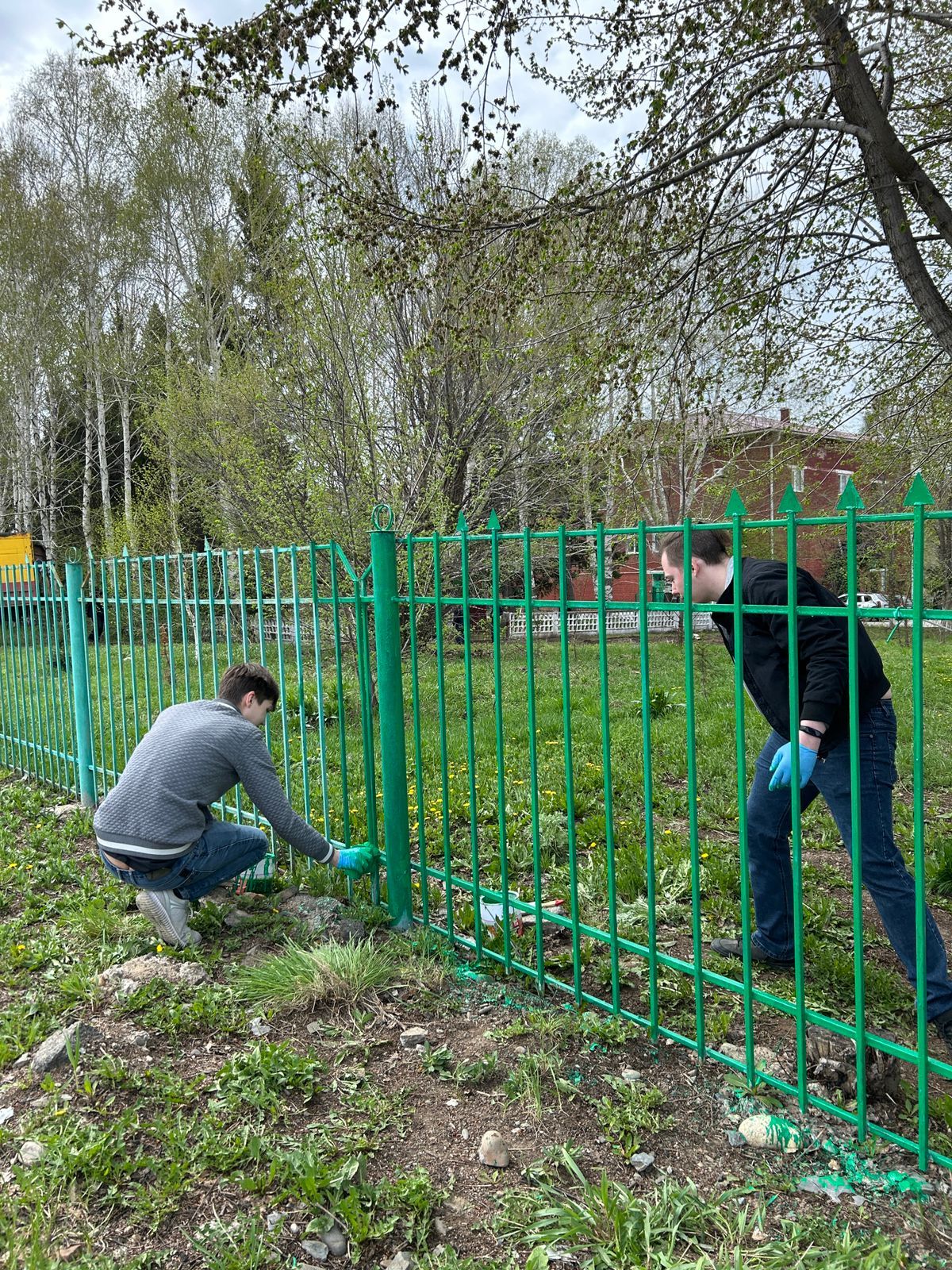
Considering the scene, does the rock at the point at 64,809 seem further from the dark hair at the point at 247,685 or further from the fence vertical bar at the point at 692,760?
the fence vertical bar at the point at 692,760

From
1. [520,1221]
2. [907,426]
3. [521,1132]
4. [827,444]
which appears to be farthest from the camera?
[827,444]

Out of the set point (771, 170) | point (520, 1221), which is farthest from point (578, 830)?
point (771, 170)

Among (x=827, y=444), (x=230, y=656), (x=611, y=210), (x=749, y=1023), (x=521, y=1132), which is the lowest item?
(x=521, y=1132)

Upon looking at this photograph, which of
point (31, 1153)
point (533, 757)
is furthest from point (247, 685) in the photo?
point (31, 1153)

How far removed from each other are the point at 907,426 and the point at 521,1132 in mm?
5799

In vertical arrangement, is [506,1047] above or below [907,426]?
below

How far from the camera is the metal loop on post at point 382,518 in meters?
Result: 3.69

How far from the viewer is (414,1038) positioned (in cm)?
304

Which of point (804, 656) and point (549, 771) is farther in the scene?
point (549, 771)

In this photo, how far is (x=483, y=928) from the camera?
12.4ft

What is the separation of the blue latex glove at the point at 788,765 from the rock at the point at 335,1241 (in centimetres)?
177

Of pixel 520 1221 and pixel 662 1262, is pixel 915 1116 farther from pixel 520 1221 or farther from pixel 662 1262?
pixel 520 1221

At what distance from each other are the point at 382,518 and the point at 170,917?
2.02 m

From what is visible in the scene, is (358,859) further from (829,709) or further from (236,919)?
(829,709)
